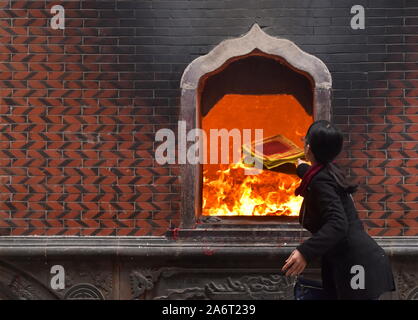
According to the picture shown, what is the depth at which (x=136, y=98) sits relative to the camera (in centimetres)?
707

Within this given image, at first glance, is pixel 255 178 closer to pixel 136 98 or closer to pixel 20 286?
pixel 136 98

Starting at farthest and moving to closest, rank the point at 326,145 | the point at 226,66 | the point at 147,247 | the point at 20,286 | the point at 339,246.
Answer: the point at 226,66 < the point at 20,286 < the point at 147,247 < the point at 326,145 < the point at 339,246

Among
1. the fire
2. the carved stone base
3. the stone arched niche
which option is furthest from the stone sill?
the fire

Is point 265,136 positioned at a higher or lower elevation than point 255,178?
higher

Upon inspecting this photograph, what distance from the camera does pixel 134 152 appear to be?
7035mm

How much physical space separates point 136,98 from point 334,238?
11.6 feet

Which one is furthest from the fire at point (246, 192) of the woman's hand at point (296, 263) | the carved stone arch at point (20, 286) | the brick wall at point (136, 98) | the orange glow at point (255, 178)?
the woman's hand at point (296, 263)

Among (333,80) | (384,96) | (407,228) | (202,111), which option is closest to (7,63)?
(202,111)

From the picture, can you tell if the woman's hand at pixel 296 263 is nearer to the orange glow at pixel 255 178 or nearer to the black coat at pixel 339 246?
the black coat at pixel 339 246

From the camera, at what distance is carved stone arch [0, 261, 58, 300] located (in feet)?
22.8

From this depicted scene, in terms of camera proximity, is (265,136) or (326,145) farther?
(265,136)

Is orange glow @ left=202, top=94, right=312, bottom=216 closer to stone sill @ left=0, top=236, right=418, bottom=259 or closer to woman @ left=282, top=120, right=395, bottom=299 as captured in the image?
stone sill @ left=0, top=236, right=418, bottom=259

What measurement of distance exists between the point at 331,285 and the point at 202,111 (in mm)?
3529
